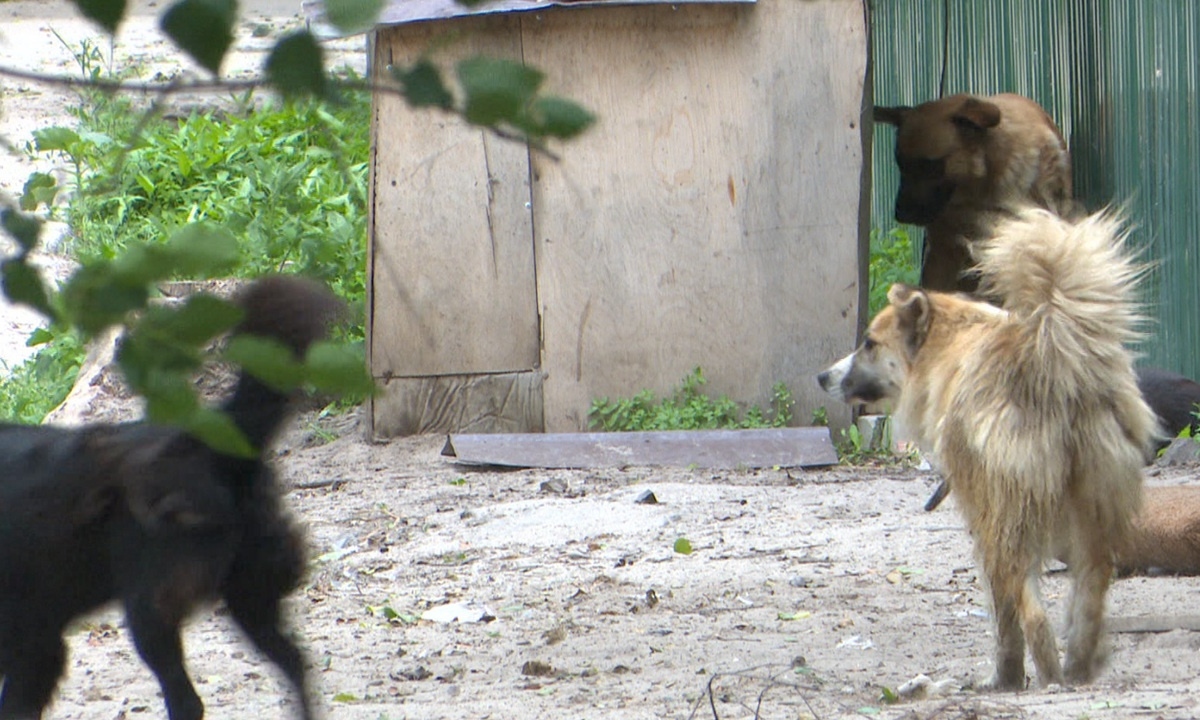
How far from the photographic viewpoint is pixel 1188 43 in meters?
7.25

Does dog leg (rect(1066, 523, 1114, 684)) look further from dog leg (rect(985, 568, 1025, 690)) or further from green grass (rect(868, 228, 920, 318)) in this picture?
green grass (rect(868, 228, 920, 318))

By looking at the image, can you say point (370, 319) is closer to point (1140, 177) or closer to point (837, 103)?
point (837, 103)

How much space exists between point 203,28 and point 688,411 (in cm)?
725

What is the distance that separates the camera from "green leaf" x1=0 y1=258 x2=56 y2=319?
1081 mm

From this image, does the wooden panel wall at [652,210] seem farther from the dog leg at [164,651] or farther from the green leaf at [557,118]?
the green leaf at [557,118]

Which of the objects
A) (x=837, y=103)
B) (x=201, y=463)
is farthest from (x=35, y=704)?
(x=837, y=103)

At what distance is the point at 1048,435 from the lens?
407 centimetres

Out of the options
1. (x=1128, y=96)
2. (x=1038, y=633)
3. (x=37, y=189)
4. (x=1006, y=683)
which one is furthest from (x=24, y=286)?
(x=1128, y=96)

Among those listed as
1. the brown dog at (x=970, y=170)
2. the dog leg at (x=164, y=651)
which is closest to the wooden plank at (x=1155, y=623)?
the dog leg at (x=164, y=651)

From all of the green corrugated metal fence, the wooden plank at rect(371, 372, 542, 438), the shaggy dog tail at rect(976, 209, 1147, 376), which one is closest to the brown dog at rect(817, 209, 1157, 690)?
the shaggy dog tail at rect(976, 209, 1147, 376)

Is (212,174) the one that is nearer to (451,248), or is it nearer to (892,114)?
(451,248)

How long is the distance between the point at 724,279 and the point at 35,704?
5.36 m

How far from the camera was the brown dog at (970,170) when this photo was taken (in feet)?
27.8

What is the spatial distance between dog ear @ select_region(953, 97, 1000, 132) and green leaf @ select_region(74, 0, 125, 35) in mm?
7809
